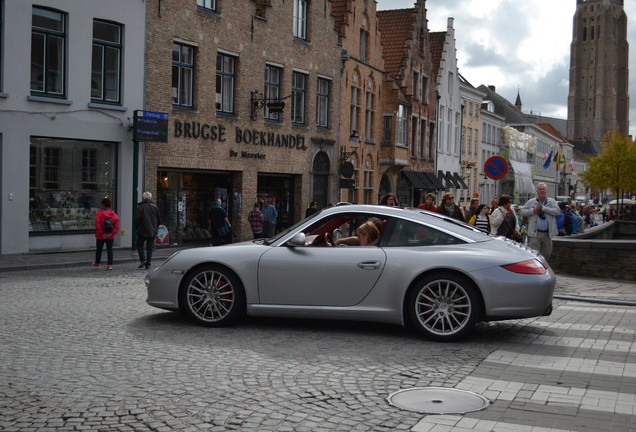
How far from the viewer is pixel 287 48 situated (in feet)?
104

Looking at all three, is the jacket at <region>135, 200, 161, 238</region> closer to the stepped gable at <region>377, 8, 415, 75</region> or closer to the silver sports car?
the silver sports car

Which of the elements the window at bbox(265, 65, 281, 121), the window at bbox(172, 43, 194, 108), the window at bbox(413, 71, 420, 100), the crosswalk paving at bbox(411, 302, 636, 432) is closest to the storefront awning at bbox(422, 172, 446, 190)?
the window at bbox(413, 71, 420, 100)

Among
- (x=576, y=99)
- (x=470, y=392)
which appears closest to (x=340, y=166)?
(x=470, y=392)

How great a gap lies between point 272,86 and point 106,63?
8964 millimetres

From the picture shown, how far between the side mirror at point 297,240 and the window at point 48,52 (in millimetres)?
14649

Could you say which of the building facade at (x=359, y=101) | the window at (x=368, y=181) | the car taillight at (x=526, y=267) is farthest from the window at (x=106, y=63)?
the window at (x=368, y=181)

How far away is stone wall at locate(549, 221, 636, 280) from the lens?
15648mm

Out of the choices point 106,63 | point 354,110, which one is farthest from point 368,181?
point 106,63

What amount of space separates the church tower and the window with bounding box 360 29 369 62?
390ft

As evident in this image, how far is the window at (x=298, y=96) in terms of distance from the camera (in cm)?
3256

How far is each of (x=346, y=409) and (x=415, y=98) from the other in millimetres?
41880

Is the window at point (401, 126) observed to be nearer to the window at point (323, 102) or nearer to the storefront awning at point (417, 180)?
the storefront awning at point (417, 180)

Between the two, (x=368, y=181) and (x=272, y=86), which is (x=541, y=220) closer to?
(x=272, y=86)

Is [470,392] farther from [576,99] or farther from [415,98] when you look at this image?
[576,99]
